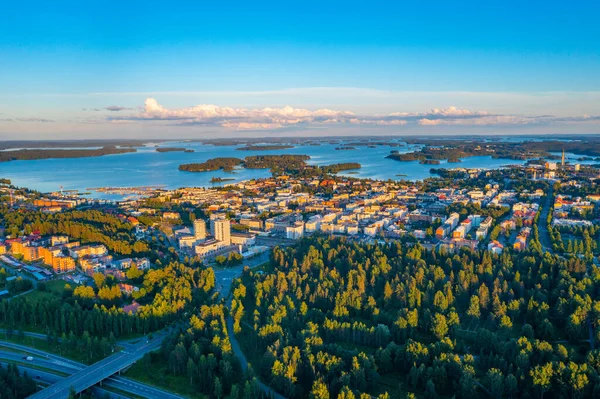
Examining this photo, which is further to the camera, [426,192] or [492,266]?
[426,192]

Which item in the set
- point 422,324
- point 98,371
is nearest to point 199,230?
point 98,371

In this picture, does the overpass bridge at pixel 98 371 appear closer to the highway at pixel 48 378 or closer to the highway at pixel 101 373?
the highway at pixel 101 373

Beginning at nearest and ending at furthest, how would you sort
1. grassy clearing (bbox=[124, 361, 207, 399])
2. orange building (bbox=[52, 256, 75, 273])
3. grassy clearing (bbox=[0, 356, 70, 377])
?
grassy clearing (bbox=[124, 361, 207, 399]) < grassy clearing (bbox=[0, 356, 70, 377]) < orange building (bbox=[52, 256, 75, 273])

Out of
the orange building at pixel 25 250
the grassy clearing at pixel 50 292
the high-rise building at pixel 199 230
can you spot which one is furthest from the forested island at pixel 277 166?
the grassy clearing at pixel 50 292

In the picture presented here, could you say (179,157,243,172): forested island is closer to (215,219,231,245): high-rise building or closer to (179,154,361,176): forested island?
(179,154,361,176): forested island

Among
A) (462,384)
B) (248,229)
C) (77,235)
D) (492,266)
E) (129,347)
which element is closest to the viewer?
(462,384)

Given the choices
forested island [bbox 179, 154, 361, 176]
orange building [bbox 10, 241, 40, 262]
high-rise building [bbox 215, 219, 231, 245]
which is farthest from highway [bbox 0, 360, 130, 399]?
forested island [bbox 179, 154, 361, 176]

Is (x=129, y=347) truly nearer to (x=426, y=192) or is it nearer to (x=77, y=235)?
(x=77, y=235)

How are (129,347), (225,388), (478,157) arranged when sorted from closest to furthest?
(225,388) → (129,347) → (478,157)

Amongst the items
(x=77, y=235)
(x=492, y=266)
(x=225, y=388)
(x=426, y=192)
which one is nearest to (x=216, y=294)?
(x=225, y=388)
